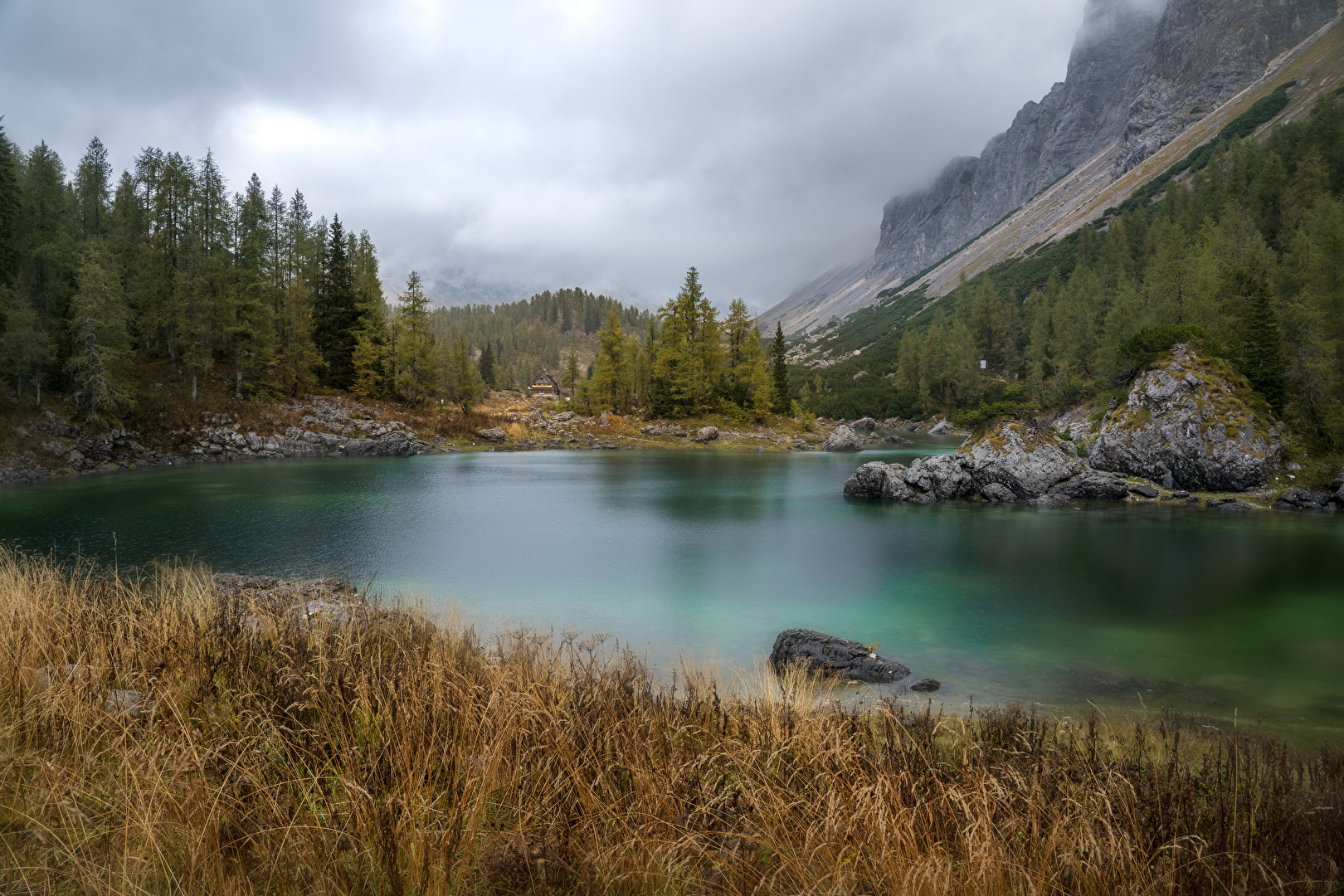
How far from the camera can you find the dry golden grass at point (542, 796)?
10.9 ft

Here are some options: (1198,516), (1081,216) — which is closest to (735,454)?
(1198,516)

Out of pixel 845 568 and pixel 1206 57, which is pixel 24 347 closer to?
pixel 845 568

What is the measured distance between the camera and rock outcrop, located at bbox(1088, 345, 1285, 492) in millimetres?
28047

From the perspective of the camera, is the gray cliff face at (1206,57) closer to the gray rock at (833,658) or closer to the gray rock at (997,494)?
the gray rock at (997,494)

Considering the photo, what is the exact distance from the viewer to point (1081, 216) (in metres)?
130

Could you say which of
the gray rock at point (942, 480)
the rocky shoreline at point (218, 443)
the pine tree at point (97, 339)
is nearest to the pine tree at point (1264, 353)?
the gray rock at point (942, 480)

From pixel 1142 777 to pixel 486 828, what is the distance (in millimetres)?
6122

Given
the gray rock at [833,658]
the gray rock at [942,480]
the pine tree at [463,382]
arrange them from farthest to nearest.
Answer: the pine tree at [463,382], the gray rock at [942,480], the gray rock at [833,658]

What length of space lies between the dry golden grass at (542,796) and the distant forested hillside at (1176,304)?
32.0m

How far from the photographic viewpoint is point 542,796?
14.0 ft

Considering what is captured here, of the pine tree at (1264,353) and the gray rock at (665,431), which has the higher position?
the pine tree at (1264,353)

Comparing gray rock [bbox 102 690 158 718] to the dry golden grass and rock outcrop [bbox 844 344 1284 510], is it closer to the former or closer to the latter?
the dry golden grass

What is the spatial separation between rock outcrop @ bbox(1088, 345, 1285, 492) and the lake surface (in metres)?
4.01

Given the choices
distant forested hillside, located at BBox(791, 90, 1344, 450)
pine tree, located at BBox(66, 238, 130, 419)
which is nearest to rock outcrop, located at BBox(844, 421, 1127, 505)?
distant forested hillside, located at BBox(791, 90, 1344, 450)
